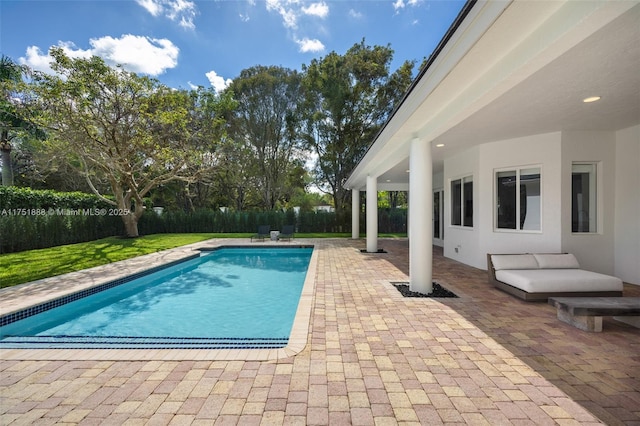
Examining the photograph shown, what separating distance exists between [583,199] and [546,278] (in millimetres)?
2852

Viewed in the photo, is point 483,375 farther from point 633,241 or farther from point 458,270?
point 633,241

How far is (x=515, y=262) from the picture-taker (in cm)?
565

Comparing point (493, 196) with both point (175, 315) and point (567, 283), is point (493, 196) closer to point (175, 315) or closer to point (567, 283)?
point (567, 283)

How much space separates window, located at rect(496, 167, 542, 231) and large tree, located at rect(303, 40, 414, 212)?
1482cm

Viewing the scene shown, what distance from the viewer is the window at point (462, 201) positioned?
8219 millimetres

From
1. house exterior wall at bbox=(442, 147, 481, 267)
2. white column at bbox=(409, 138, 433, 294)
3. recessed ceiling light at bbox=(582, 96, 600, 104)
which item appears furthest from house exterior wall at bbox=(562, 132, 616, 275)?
white column at bbox=(409, 138, 433, 294)

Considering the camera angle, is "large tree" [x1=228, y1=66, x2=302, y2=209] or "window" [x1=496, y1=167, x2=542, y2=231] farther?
"large tree" [x1=228, y1=66, x2=302, y2=209]

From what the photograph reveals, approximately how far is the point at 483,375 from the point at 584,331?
6.95ft

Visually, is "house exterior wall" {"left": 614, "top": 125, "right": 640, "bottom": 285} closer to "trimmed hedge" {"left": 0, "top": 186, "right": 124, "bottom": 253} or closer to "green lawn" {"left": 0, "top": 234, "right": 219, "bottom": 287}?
"green lawn" {"left": 0, "top": 234, "right": 219, "bottom": 287}

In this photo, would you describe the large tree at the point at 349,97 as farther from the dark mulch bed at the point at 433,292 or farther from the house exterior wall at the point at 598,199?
the dark mulch bed at the point at 433,292

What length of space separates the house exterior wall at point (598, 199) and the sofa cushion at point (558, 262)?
2.24 ft

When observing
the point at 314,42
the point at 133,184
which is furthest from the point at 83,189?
the point at 314,42

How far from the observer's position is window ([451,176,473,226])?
8.22m

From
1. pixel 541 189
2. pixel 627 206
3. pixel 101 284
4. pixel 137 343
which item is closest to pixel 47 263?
pixel 101 284
